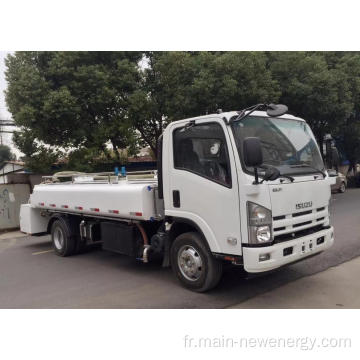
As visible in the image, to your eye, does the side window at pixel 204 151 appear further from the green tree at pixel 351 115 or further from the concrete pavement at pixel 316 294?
the green tree at pixel 351 115

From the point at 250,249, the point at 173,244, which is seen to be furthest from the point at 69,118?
the point at 250,249

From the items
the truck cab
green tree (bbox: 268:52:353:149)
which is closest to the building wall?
the truck cab

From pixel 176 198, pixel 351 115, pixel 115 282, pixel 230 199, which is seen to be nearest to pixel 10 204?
pixel 115 282

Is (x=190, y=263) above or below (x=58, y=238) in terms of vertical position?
above

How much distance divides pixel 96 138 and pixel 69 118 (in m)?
1.20

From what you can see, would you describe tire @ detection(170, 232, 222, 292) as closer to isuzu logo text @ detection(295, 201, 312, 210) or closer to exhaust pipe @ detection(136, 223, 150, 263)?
exhaust pipe @ detection(136, 223, 150, 263)

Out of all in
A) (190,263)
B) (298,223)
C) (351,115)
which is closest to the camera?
(298,223)

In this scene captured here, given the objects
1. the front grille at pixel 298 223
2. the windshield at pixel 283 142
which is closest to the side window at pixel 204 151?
the windshield at pixel 283 142

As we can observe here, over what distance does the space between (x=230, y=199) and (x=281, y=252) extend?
0.89m

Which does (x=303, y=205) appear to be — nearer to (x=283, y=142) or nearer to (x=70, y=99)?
(x=283, y=142)

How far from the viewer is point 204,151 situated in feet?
16.6

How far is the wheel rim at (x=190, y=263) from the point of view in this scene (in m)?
5.17

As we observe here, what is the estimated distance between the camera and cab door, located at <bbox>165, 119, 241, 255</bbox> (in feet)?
15.4

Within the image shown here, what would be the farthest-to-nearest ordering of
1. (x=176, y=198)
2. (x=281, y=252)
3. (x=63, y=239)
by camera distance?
1. (x=63, y=239)
2. (x=176, y=198)
3. (x=281, y=252)
